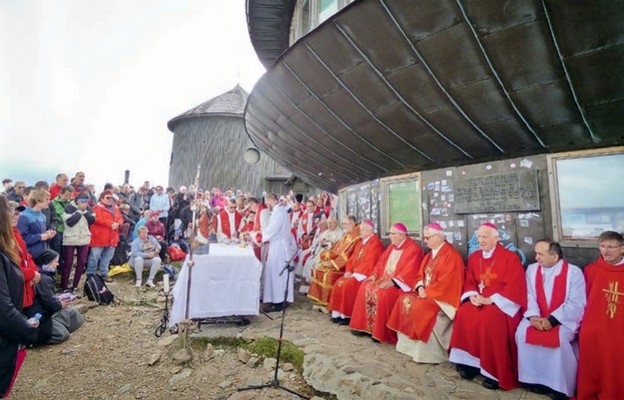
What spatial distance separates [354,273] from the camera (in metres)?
6.06

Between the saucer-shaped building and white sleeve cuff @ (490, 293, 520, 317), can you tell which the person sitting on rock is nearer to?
white sleeve cuff @ (490, 293, 520, 317)

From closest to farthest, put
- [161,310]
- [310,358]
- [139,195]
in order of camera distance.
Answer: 1. [310,358]
2. [161,310]
3. [139,195]

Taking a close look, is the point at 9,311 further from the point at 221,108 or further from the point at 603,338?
the point at 221,108

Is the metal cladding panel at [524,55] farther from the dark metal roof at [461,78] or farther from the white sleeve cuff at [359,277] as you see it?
Answer: the white sleeve cuff at [359,277]

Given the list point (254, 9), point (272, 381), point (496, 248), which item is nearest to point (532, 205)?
point (496, 248)

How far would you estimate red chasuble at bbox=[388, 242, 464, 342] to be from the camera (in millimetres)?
4309

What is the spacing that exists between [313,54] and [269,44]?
19.3 ft

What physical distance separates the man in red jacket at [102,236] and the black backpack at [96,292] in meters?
0.42

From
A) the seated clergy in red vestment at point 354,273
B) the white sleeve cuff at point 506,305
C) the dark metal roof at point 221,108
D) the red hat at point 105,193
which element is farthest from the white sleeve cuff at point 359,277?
the dark metal roof at point 221,108

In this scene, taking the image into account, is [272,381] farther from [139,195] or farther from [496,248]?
[139,195]

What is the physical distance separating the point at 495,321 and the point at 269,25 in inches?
357

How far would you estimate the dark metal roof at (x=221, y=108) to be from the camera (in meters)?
20.7

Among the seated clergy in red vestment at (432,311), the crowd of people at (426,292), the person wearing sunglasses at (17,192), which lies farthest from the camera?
the person wearing sunglasses at (17,192)

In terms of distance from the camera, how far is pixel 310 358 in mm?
4172
